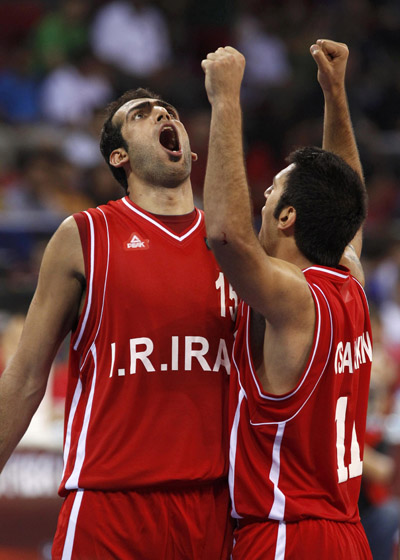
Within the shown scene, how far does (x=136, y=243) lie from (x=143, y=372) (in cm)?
50

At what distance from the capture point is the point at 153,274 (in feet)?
11.1

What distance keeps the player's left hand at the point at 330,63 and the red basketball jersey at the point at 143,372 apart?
42.2 inches

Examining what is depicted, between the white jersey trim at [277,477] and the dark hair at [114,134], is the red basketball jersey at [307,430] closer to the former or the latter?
the white jersey trim at [277,477]

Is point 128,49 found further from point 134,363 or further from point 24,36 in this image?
point 134,363

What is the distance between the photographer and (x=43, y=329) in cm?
335

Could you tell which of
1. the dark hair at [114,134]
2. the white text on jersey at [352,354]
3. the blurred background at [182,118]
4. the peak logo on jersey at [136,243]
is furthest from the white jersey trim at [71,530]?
the blurred background at [182,118]

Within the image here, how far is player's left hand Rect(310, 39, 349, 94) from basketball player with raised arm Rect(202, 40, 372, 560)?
22.2 inches


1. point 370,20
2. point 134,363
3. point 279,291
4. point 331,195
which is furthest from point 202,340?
point 370,20

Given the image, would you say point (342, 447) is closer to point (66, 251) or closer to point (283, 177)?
point (283, 177)

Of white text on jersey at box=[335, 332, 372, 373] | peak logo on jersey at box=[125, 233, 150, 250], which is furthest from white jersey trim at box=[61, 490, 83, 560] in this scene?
white text on jersey at box=[335, 332, 372, 373]

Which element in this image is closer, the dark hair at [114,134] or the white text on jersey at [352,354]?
the white text on jersey at [352,354]

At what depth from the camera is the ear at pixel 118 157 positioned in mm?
3688

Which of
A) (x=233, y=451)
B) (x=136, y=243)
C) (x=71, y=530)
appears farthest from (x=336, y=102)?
(x=71, y=530)

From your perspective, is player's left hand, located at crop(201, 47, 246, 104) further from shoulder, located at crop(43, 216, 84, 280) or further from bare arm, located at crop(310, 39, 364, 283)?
bare arm, located at crop(310, 39, 364, 283)
